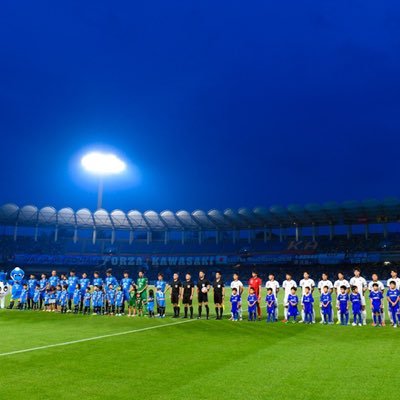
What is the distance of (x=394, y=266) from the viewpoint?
192 ft

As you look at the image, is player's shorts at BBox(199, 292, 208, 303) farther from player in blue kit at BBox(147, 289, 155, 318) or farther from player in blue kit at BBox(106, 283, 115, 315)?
player in blue kit at BBox(106, 283, 115, 315)

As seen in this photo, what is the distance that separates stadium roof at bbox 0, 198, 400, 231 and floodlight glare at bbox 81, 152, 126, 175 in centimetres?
1121

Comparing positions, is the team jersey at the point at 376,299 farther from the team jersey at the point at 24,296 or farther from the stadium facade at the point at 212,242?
the stadium facade at the point at 212,242

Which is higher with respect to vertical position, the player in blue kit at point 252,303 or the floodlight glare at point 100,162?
the floodlight glare at point 100,162

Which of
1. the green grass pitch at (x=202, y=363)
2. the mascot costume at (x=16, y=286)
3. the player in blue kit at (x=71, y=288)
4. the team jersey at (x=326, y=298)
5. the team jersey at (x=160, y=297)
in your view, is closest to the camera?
the green grass pitch at (x=202, y=363)

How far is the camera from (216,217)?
69.8 meters

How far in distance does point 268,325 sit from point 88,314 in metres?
8.92

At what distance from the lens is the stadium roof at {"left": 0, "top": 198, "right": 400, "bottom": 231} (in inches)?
2425

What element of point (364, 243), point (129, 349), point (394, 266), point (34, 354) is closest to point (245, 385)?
point (129, 349)

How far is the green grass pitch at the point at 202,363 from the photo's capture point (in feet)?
23.3

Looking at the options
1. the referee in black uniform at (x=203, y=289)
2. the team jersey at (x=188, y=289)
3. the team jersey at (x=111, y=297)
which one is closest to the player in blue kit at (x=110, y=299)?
the team jersey at (x=111, y=297)

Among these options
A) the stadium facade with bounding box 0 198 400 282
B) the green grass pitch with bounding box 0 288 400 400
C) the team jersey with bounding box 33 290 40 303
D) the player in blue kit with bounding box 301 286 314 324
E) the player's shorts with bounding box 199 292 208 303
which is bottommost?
the green grass pitch with bounding box 0 288 400 400

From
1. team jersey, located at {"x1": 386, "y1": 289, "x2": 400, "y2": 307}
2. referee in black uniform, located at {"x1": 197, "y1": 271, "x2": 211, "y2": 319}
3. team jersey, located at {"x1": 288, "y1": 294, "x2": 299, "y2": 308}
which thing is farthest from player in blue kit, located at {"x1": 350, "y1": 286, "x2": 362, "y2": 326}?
referee in black uniform, located at {"x1": 197, "y1": 271, "x2": 211, "y2": 319}

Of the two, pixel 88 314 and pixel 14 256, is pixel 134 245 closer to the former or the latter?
pixel 14 256
